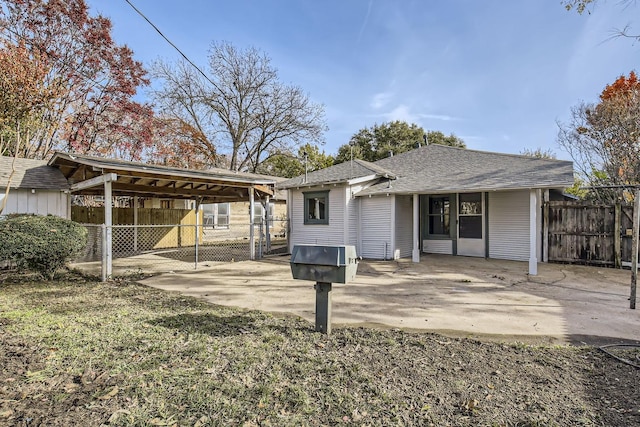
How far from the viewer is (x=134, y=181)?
35.1 ft

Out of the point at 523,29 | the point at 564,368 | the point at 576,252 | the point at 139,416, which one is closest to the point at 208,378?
the point at 139,416

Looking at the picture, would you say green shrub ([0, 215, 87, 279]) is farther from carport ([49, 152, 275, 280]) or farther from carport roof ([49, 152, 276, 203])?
carport roof ([49, 152, 276, 203])

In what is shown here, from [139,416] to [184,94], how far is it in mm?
27447

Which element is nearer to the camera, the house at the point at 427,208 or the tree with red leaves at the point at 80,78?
the house at the point at 427,208

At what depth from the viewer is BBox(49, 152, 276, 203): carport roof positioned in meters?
7.96


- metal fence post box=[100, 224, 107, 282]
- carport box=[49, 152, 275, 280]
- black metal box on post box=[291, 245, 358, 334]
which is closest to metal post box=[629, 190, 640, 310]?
black metal box on post box=[291, 245, 358, 334]

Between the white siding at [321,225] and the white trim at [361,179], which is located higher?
the white trim at [361,179]

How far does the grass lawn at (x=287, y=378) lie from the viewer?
231 cm

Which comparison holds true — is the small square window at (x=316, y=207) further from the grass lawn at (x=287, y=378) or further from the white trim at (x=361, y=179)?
the grass lawn at (x=287, y=378)

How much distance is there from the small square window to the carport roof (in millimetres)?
1509

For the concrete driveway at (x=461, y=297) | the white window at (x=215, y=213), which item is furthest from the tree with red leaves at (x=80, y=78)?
the concrete driveway at (x=461, y=297)

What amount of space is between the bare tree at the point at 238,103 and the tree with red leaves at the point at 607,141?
1751cm

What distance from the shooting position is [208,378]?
2.84 meters

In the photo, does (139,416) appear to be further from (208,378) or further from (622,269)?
(622,269)
